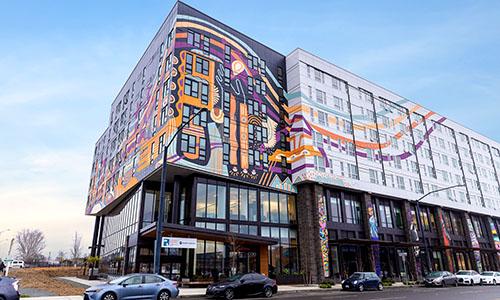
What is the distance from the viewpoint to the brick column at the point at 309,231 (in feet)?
118

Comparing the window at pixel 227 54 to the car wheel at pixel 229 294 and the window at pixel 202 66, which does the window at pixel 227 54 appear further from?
the car wheel at pixel 229 294

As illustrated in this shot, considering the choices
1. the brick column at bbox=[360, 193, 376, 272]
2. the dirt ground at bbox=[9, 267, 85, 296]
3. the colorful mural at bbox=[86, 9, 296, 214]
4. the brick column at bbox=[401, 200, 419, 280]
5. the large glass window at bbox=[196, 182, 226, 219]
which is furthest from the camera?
the brick column at bbox=[401, 200, 419, 280]

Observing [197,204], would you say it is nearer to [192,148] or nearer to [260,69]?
[192,148]

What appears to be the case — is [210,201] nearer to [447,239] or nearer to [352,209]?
[352,209]

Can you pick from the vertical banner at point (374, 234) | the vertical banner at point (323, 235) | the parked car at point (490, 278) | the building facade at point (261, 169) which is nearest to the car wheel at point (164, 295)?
the building facade at point (261, 169)

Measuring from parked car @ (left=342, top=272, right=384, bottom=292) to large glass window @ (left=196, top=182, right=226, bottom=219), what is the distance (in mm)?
13628

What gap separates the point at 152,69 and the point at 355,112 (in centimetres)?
2916

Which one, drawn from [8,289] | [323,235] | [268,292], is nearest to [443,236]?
[323,235]

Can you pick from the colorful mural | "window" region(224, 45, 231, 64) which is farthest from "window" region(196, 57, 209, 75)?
"window" region(224, 45, 231, 64)

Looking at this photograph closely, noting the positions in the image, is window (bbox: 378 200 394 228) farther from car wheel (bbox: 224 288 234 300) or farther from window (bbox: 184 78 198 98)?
car wheel (bbox: 224 288 234 300)

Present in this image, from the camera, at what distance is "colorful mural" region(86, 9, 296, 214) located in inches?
1320

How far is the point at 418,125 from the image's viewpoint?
5766 centimetres

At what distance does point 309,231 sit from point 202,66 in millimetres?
22432

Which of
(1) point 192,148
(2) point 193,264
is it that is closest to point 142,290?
(2) point 193,264
